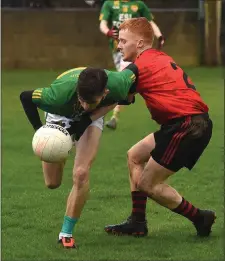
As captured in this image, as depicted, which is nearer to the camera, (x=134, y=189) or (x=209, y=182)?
(x=134, y=189)

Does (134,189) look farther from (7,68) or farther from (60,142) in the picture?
(7,68)

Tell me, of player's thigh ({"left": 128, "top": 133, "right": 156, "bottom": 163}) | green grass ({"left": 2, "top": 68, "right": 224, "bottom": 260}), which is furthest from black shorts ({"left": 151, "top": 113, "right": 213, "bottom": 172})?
green grass ({"left": 2, "top": 68, "right": 224, "bottom": 260})

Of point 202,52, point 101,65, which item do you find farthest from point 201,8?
point 101,65

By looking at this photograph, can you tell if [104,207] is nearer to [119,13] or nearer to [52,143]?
[52,143]

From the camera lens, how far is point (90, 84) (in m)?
6.88

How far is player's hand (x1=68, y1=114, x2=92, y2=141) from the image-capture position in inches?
290

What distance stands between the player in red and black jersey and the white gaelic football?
72cm

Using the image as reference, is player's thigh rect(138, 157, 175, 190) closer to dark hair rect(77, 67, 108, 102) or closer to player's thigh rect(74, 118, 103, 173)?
player's thigh rect(74, 118, 103, 173)

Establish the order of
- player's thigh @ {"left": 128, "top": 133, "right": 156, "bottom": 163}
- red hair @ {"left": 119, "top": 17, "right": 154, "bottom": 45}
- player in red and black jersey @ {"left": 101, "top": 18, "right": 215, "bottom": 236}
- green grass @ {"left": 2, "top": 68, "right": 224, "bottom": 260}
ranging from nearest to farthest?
green grass @ {"left": 2, "top": 68, "right": 224, "bottom": 260} → player in red and black jersey @ {"left": 101, "top": 18, "right": 215, "bottom": 236} → red hair @ {"left": 119, "top": 17, "right": 154, "bottom": 45} → player's thigh @ {"left": 128, "top": 133, "right": 156, "bottom": 163}

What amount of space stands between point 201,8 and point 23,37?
4.86m

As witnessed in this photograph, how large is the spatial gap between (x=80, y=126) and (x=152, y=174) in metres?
0.72

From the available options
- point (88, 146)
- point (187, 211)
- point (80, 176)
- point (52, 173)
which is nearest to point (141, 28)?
point (88, 146)

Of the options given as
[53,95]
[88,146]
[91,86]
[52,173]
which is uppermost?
[91,86]

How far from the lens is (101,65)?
23578 mm
